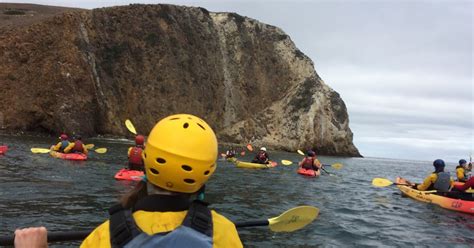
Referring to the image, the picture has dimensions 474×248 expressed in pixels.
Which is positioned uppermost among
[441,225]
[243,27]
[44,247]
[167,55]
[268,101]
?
[243,27]

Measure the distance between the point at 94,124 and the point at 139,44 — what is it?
1174 centimetres

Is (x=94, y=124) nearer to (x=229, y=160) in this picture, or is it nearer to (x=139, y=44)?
(x=139, y=44)

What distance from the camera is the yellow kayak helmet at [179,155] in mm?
2352

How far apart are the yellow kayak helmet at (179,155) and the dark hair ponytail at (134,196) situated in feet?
0.42

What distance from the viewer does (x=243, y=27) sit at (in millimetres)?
64188

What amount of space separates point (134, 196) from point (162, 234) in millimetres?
393

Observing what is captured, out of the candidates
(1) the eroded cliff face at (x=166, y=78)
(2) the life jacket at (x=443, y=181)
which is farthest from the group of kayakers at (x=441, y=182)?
(1) the eroded cliff face at (x=166, y=78)

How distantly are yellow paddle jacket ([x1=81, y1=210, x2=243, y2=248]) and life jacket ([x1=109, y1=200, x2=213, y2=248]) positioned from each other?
0.03m

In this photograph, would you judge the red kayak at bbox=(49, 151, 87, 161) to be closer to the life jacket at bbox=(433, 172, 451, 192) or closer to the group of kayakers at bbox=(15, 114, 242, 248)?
the life jacket at bbox=(433, 172, 451, 192)

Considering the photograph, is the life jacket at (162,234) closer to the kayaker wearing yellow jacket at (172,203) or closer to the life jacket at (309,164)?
the kayaker wearing yellow jacket at (172,203)

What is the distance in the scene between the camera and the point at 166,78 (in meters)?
51.8

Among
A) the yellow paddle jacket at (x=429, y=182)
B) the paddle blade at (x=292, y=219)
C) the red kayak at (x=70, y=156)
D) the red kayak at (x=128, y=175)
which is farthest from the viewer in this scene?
the red kayak at (x=70, y=156)

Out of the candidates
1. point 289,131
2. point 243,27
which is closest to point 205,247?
point 289,131

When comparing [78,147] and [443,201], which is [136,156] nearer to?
[78,147]
